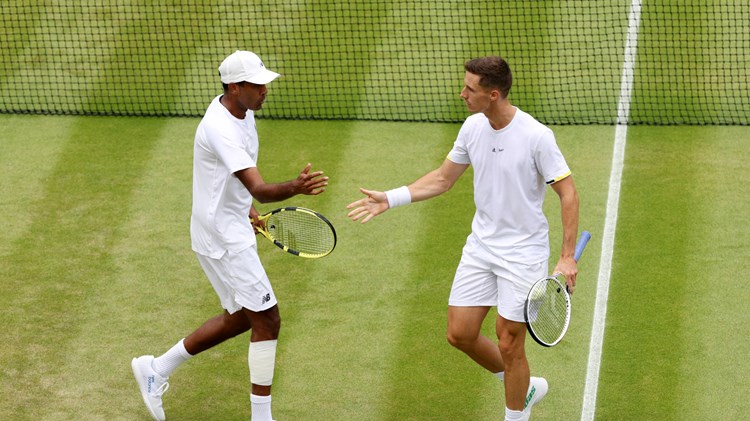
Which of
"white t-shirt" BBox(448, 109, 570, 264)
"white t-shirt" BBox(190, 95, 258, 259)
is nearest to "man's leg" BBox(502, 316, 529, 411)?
"white t-shirt" BBox(448, 109, 570, 264)

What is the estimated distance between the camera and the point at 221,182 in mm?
8359

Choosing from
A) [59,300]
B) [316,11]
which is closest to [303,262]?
[59,300]

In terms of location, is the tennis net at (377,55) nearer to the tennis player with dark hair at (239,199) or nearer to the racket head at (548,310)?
the tennis player with dark hair at (239,199)

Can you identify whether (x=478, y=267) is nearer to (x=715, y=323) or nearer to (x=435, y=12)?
(x=715, y=323)

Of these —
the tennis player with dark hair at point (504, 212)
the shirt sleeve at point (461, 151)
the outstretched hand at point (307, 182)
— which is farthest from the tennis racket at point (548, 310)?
the outstretched hand at point (307, 182)

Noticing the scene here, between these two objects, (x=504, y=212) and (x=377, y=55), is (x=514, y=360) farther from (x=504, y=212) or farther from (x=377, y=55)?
(x=377, y=55)

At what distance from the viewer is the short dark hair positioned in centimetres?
793

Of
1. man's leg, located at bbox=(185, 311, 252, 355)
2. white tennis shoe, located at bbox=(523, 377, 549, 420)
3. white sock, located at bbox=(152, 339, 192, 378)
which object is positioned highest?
man's leg, located at bbox=(185, 311, 252, 355)

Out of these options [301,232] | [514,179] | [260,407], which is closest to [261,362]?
[260,407]

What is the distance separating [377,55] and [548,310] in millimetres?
7241

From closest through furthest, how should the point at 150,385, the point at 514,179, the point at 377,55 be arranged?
the point at 514,179 → the point at 150,385 → the point at 377,55

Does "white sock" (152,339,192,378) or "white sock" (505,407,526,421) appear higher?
"white sock" (152,339,192,378)

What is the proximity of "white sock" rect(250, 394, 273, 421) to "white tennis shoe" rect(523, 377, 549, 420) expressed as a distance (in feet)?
5.56

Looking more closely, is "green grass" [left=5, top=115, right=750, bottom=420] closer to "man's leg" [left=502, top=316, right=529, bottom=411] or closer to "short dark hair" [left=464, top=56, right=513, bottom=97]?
"man's leg" [left=502, top=316, right=529, bottom=411]
